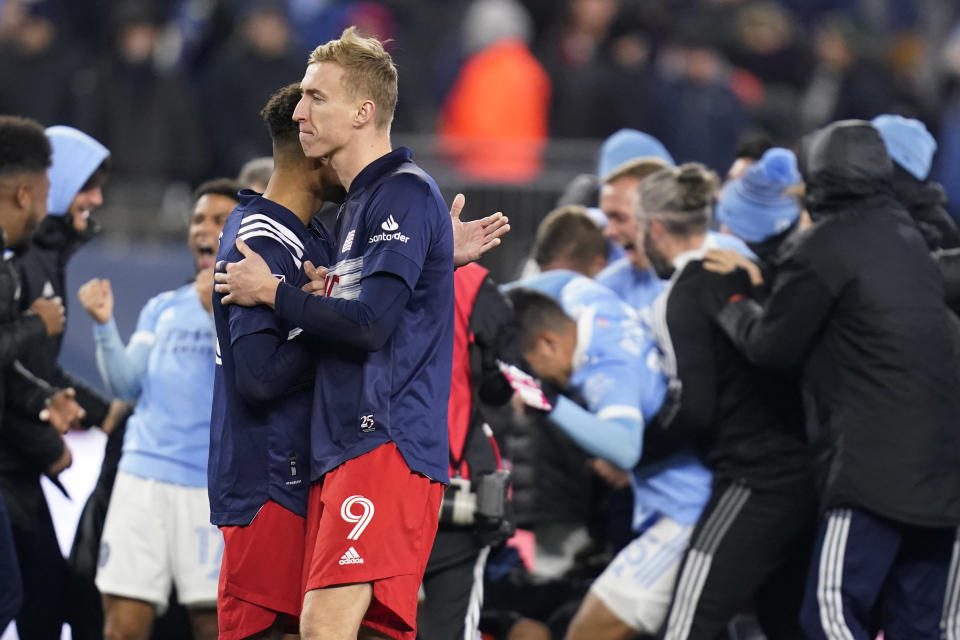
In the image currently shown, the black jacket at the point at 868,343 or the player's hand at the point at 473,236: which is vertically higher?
the player's hand at the point at 473,236

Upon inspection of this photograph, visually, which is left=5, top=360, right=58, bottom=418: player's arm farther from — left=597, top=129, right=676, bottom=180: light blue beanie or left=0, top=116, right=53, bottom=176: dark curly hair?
left=597, top=129, right=676, bottom=180: light blue beanie

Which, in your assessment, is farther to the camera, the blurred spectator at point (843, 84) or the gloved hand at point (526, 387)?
the blurred spectator at point (843, 84)

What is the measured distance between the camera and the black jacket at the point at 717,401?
602 cm

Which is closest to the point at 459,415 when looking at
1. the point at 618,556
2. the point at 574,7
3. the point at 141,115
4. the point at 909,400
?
the point at 618,556

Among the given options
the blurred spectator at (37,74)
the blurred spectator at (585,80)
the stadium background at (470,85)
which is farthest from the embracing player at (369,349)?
the blurred spectator at (585,80)

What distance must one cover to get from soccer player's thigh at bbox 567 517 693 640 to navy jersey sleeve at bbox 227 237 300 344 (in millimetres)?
2178

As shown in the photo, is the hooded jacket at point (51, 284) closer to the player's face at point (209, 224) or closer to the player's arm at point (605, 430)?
the player's face at point (209, 224)

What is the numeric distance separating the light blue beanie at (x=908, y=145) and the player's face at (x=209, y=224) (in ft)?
8.44

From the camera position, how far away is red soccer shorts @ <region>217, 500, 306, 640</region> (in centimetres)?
444

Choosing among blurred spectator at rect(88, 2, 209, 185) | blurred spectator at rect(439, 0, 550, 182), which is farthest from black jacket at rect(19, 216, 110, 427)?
blurred spectator at rect(439, 0, 550, 182)

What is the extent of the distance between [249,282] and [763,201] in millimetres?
2947

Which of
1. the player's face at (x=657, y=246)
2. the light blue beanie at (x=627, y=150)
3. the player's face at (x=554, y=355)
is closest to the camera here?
the player's face at (x=554, y=355)

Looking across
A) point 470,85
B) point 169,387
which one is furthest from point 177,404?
point 470,85

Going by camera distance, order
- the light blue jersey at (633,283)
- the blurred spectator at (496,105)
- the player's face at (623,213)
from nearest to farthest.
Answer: the player's face at (623,213), the light blue jersey at (633,283), the blurred spectator at (496,105)
